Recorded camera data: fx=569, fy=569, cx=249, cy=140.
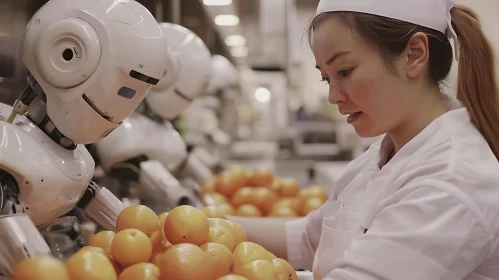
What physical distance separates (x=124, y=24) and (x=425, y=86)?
0.56 metres

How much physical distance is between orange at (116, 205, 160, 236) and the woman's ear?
53 centimetres

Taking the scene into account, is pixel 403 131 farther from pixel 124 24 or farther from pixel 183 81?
pixel 183 81

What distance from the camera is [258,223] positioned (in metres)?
1.52

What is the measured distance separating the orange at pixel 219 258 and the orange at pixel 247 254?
2 centimetres

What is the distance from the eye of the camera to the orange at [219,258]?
924 millimetres

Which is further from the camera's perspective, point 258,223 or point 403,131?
point 258,223

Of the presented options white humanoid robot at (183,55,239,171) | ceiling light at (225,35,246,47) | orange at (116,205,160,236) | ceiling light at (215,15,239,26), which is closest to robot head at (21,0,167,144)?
orange at (116,205,160,236)

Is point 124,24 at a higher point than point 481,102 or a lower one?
higher

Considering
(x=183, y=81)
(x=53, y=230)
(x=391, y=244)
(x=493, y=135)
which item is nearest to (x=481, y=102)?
(x=493, y=135)

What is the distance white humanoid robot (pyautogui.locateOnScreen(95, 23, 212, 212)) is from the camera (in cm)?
167

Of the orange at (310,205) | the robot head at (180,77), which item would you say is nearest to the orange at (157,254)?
the robot head at (180,77)

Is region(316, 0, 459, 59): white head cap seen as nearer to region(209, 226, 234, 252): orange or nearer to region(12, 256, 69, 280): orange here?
region(209, 226, 234, 252): orange

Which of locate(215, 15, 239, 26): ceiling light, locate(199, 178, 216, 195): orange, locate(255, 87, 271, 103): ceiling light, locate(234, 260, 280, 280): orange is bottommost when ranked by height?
locate(255, 87, 271, 103): ceiling light

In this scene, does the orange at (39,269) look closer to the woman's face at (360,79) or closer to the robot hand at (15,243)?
the robot hand at (15,243)
